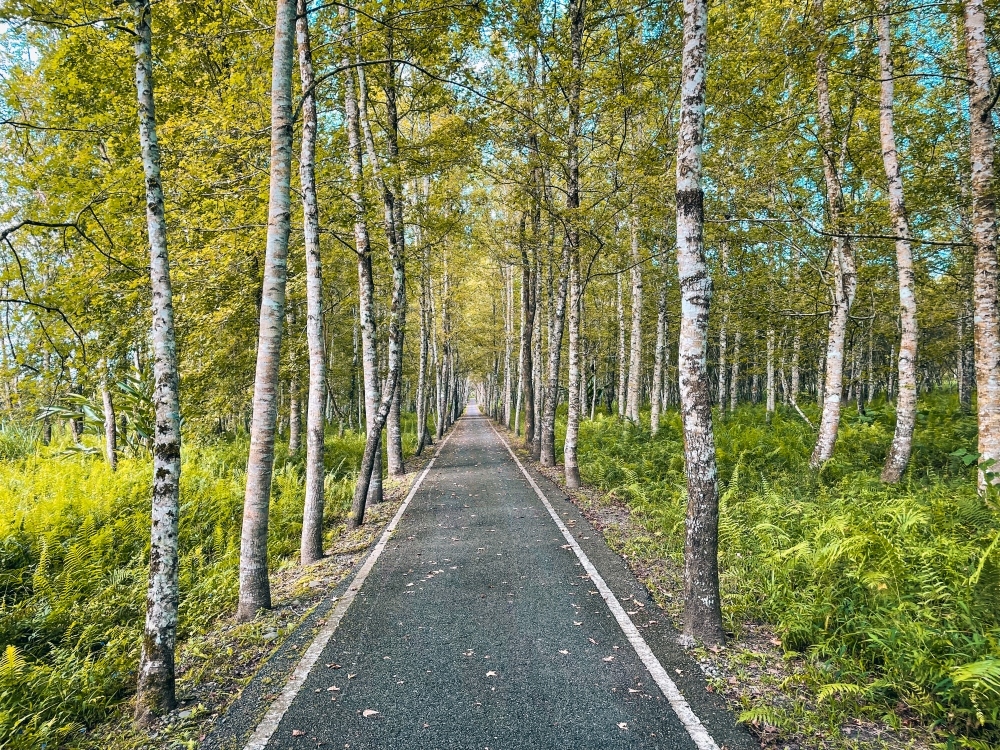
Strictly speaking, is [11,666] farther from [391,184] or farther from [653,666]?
[391,184]

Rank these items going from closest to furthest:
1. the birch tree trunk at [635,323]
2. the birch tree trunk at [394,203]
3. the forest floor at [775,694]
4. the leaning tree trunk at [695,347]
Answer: the forest floor at [775,694] → the leaning tree trunk at [695,347] → the birch tree trunk at [394,203] → the birch tree trunk at [635,323]

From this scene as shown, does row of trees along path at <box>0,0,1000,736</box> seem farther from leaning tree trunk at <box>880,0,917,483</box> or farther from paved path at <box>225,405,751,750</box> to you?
paved path at <box>225,405,751,750</box>

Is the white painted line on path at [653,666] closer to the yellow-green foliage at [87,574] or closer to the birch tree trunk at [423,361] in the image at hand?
the yellow-green foliage at [87,574]

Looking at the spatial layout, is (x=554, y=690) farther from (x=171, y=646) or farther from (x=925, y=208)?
(x=925, y=208)

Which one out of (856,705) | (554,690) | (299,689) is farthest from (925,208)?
(299,689)

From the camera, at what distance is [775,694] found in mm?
3777

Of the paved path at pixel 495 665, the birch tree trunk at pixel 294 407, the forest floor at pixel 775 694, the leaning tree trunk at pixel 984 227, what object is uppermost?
the leaning tree trunk at pixel 984 227

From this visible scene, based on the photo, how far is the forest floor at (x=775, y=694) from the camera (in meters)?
3.22

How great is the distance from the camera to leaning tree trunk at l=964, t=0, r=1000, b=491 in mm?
6340

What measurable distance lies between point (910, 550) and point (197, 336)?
1299 cm

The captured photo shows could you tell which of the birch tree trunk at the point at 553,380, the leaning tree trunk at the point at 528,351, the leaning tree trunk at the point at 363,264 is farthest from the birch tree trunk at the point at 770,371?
the leaning tree trunk at the point at 363,264

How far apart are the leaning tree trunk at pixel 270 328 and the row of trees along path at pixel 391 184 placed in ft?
0.09

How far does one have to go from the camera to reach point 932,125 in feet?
37.1

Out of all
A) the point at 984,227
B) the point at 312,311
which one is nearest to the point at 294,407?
the point at 312,311
